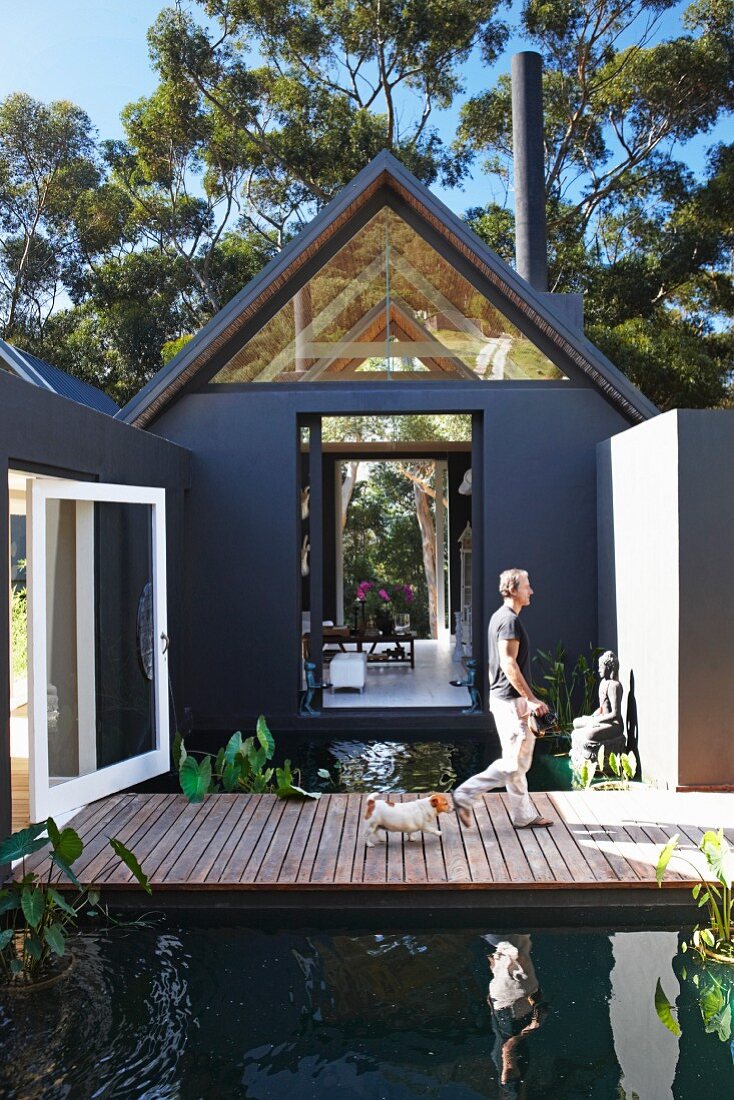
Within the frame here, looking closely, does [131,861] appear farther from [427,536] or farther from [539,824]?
[427,536]

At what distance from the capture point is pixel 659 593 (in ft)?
24.1

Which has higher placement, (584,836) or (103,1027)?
(584,836)

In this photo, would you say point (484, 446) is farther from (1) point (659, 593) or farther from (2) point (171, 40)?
(2) point (171, 40)

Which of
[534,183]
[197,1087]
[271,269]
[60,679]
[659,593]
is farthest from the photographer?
[534,183]

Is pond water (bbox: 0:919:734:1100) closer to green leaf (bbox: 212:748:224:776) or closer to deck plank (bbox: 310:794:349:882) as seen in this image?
deck plank (bbox: 310:794:349:882)

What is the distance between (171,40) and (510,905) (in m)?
24.6

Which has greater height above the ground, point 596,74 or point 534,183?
point 596,74

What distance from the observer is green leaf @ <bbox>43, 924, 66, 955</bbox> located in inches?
175

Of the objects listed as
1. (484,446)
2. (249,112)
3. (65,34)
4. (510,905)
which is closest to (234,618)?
(484,446)

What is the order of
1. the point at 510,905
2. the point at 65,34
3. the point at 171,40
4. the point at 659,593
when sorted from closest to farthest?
the point at 510,905, the point at 659,593, the point at 171,40, the point at 65,34

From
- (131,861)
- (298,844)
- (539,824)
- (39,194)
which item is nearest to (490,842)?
(539,824)

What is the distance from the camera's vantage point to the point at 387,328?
A: 9688mm

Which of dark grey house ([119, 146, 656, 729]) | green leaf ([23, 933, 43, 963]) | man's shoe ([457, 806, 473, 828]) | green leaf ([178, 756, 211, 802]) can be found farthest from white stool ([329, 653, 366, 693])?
green leaf ([23, 933, 43, 963])

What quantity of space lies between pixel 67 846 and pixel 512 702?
2496 mm
